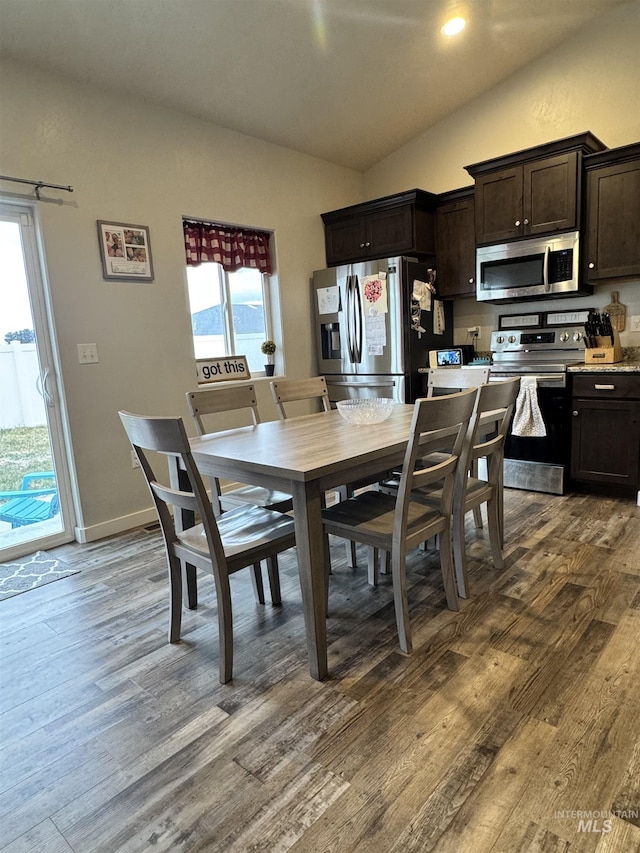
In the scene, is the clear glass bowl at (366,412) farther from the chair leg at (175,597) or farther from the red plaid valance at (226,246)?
the red plaid valance at (226,246)

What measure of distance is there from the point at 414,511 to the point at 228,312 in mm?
2638

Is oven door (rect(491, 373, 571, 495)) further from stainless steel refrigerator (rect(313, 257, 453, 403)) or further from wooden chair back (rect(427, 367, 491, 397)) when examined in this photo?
wooden chair back (rect(427, 367, 491, 397))

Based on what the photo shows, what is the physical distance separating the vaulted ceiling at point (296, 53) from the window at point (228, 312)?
1066 millimetres

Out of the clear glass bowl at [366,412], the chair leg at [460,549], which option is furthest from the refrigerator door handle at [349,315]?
the chair leg at [460,549]

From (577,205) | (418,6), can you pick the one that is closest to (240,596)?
(577,205)

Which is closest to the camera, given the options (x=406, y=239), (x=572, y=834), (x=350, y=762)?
(x=572, y=834)

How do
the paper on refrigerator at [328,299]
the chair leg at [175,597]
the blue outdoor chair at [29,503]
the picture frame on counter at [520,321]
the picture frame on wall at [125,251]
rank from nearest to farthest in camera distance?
1. the chair leg at [175,597]
2. the blue outdoor chair at [29,503]
3. the picture frame on wall at [125,251]
4. the picture frame on counter at [520,321]
5. the paper on refrigerator at [328,299]

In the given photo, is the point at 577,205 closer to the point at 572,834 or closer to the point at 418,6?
the point at 418,6

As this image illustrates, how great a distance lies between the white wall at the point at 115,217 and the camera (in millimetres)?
2807

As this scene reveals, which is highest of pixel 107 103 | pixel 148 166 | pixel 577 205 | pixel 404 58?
pixel 404 58

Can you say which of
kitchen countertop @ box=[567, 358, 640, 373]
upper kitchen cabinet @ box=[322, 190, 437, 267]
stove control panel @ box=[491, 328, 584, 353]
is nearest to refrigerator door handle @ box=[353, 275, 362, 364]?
upper kitchen cabinet @ box=[322, 190, 437, 267]

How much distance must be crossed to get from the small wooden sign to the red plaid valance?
698 millimetres

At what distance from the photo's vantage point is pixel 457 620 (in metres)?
2.05

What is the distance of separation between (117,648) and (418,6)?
3.77 metres
